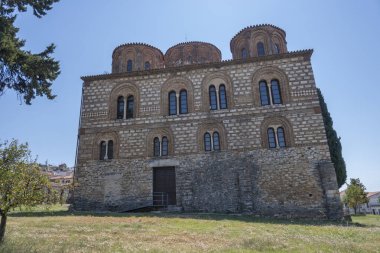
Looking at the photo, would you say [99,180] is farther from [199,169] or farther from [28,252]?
[28,252]

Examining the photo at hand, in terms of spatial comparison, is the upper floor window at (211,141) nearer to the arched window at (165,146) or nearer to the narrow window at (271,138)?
the arched window at (165,146)

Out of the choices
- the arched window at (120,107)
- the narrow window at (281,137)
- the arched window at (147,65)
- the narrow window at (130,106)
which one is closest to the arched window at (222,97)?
the narrow window at (281,137)

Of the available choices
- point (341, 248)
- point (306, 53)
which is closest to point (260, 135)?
point (306, 53)

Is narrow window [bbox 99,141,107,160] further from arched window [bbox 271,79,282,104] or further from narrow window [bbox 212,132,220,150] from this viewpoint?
arched window [bbox 271,79,282,104]

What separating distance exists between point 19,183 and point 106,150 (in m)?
10.1

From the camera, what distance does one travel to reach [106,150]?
17.6m

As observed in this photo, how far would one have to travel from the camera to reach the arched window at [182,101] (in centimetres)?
1781

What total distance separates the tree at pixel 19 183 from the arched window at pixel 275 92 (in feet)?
42.9

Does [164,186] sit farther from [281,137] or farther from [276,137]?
[281,137]

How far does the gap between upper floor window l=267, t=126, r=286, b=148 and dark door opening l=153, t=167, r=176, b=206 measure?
595 centimetres

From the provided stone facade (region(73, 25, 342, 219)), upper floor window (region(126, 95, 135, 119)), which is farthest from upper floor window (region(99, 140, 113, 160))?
upper floor window (region(126, 95, 135, 119))

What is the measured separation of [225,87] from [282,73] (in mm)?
3537

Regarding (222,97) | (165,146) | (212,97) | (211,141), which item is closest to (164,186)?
(165,146)

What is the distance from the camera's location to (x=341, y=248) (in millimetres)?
7402
